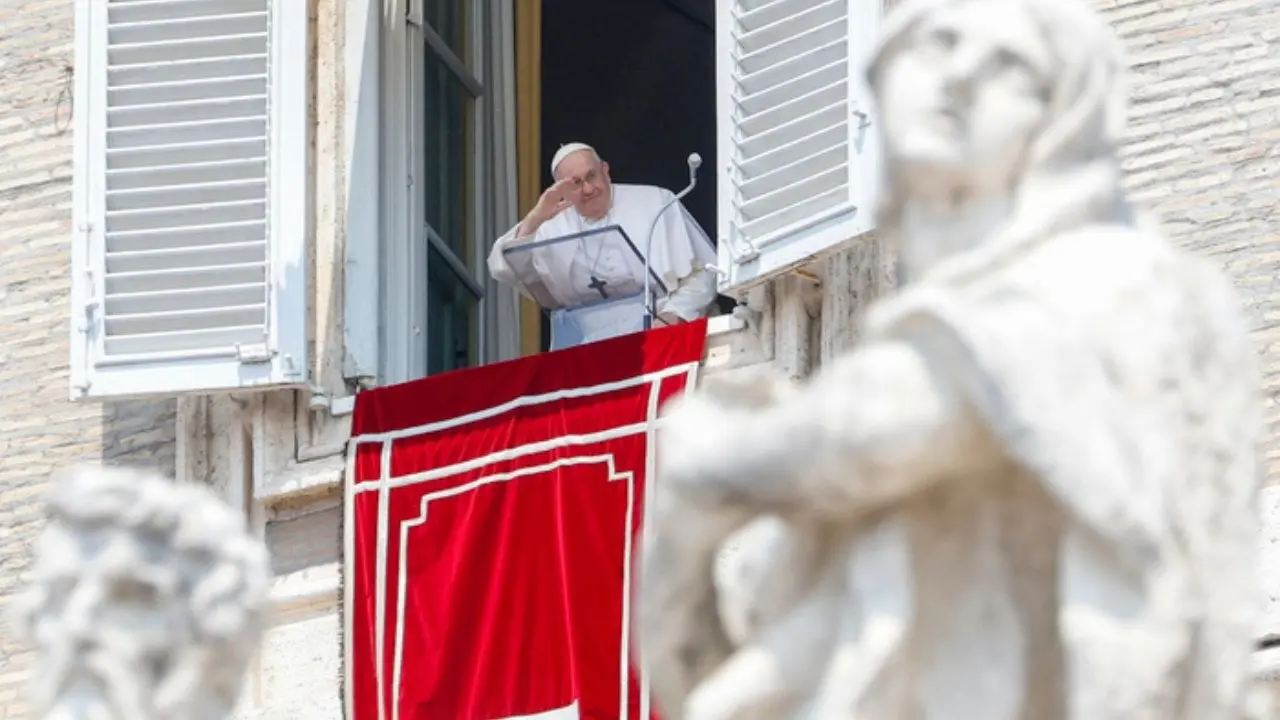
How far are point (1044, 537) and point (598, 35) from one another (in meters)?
10.6

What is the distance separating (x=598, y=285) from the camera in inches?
521

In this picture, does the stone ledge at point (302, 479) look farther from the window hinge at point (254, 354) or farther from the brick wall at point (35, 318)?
the brick wall at point (35, 318)

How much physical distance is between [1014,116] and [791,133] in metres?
6.20

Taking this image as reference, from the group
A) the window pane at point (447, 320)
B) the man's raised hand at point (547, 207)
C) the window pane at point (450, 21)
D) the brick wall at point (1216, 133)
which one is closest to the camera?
the brick wall at point (1216, 133)

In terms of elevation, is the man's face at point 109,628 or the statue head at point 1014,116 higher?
the statue head at point 1014,116

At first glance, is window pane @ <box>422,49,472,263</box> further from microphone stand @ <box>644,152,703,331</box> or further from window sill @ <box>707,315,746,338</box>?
window sill @ <box>707,315,746,338</box>

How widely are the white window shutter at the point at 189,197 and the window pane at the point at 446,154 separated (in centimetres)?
51

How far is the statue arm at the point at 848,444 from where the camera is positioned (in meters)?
6.01

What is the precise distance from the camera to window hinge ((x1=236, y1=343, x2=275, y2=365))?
42.3 ft

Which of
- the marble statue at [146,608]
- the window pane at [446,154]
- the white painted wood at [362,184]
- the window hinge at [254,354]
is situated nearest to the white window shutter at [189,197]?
the window hinge at [254,354]

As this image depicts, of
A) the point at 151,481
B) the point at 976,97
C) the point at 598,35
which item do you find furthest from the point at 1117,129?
the point at 598,35

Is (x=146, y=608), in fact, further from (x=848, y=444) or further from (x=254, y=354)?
(x=254, y=354)

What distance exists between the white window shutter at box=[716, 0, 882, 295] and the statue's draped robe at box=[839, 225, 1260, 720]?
19.3 feet

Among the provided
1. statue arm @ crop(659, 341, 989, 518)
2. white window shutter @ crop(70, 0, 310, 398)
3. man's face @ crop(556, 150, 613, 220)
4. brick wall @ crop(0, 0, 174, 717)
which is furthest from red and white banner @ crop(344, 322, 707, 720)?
statue arm @ crop(659, 341, 989, 518)
